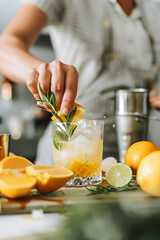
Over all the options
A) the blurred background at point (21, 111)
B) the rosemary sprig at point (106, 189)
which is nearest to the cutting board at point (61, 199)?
→ the rosemary sprig at point (106, 189)

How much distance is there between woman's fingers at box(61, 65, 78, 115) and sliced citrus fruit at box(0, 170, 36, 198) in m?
0.20

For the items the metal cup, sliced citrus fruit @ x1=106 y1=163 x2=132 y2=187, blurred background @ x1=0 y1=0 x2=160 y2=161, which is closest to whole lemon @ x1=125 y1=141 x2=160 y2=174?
sliced citrus fruit @ x1=106 y1=163 x2=132 y2=187

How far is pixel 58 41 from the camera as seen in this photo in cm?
150

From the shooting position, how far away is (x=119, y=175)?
625 mm

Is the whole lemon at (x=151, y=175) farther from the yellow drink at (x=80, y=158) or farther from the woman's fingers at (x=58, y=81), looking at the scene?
the woman's fingers at (x=58, y=81)

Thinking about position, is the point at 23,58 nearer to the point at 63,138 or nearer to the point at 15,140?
the point at 63,138

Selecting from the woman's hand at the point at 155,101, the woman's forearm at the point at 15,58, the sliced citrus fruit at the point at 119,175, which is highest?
the woman's forearm at the point at 15,58

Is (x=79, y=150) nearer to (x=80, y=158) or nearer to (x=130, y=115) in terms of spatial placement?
(x=80, y=158)

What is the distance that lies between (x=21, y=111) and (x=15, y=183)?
2441mm

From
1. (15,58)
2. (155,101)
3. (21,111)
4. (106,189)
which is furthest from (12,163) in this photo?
(21,111)

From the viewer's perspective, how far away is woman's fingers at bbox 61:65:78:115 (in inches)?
26.7

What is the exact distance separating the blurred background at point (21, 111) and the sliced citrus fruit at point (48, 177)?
208 cm

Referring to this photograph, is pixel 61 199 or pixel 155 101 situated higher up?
pixel 155 101

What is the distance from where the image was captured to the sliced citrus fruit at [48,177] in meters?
0.52
